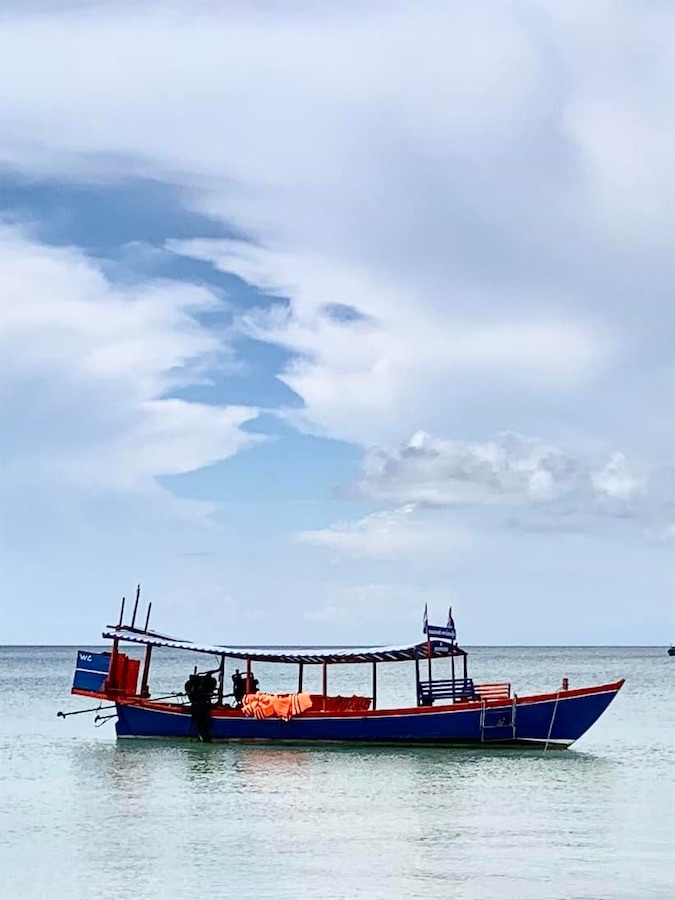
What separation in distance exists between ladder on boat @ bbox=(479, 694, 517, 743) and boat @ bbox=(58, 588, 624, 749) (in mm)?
22

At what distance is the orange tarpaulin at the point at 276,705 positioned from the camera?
87.0 ft

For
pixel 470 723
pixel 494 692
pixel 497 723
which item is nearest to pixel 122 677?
pixel 470 723

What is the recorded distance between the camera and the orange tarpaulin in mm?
26516

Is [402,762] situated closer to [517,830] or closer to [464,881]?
[517,830]

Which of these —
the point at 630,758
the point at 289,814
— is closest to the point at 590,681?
the point at 630,758

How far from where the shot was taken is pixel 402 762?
2533cm

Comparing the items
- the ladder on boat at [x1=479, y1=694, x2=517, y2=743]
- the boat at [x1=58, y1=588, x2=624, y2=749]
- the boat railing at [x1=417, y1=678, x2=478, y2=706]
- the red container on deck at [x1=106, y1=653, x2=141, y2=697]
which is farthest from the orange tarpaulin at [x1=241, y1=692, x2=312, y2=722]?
the ladder on boat at [x1=479, y1=694, x2=517, y2=743]

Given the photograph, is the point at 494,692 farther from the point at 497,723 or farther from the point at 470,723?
the point at 470,723

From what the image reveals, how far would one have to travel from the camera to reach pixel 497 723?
1017 inches

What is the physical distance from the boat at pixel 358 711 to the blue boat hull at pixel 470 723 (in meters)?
0.02

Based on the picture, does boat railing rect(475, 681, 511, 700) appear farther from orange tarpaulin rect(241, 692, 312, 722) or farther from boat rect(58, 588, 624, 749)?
orange tarpaulin rect(241, 692, 312, 722)

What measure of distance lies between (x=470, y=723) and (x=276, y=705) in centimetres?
434

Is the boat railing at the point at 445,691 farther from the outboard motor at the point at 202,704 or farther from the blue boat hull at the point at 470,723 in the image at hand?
the outboard motor at the point at 202,704

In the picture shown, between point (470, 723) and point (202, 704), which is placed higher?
point (202, 704)
